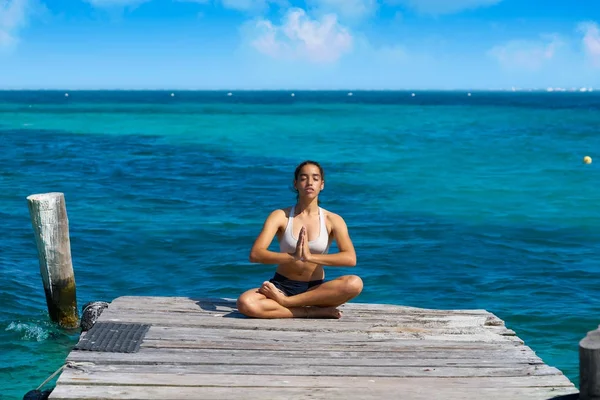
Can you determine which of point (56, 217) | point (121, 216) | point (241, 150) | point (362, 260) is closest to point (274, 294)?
point (56, 217)

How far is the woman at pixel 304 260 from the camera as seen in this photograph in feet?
26.5

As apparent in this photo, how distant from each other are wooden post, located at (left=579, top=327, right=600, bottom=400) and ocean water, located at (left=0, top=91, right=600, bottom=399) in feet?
18.8

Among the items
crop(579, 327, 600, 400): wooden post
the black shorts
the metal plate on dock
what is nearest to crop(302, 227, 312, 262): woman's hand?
the black shorts

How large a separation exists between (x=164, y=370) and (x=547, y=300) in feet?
31.8

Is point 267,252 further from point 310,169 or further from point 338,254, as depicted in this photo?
point 310,169

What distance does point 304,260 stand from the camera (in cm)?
797

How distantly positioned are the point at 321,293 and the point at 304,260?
53 cm

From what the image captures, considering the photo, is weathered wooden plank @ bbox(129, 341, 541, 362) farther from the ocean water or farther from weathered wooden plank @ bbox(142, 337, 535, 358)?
the ocean water

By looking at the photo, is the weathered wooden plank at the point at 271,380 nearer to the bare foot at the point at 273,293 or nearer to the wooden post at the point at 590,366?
the wooden post at the point at 590,366

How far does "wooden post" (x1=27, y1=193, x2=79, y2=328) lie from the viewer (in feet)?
36.1

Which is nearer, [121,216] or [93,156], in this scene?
[121,216]

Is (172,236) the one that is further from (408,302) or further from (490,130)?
(490,130)

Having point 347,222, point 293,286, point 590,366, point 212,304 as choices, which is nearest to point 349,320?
point 293,286

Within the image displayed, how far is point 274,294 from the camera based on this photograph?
326 inches
